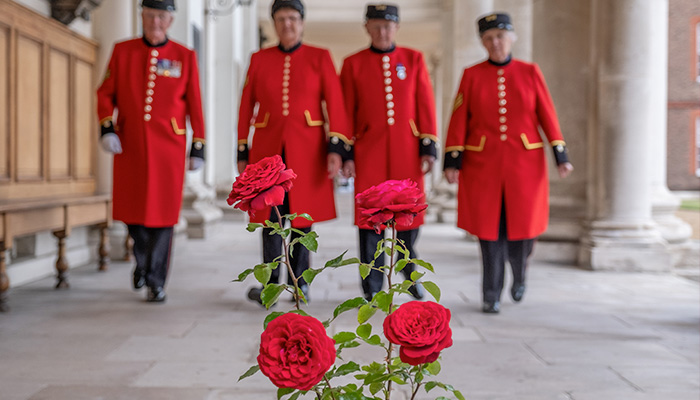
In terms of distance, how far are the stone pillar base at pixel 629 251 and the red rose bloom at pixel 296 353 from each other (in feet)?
18.9

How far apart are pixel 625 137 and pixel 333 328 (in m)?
3.79

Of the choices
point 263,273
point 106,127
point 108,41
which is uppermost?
point 108,41

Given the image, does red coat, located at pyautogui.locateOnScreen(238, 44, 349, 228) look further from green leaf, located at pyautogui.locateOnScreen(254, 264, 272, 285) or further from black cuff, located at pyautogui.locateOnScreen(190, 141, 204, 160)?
green leaf, located at pyautogui.locateOnScreen(254, 264, 272, 285)

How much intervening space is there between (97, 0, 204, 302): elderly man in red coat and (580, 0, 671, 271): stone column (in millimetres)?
3706

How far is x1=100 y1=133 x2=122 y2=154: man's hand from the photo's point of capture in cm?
460

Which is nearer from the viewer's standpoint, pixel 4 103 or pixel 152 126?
pixel 152 126

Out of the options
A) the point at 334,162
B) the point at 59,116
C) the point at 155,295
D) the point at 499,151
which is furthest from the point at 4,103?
the point at 499,151

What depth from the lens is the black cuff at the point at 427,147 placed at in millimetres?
4613

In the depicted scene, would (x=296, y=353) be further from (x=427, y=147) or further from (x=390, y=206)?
(x=427, y=147)

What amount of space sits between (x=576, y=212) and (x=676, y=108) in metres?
22.7

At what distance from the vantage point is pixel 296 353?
1213 millimetres

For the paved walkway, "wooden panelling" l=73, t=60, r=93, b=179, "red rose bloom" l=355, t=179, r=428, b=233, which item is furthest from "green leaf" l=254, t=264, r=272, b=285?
"wooden panelling" l=73, t=60, r=93, b=179

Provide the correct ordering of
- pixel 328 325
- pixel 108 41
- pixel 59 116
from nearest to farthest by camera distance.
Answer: pixel 328 325 → pixel 59 116 → pixel 108 41

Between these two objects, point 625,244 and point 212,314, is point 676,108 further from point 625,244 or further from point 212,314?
point 212,314
